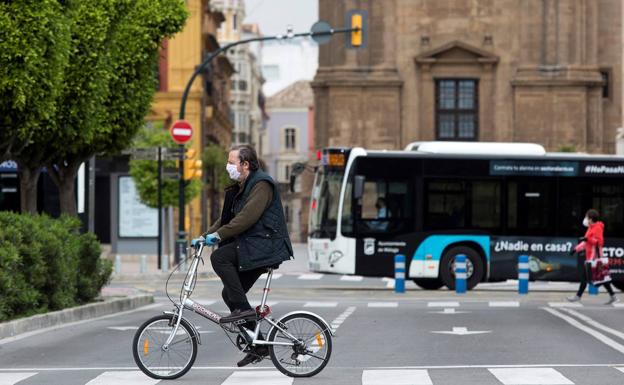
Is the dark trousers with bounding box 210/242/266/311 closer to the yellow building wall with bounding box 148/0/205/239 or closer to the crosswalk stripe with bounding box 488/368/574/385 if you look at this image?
the crosswalk stripe with bounding box 488/368/574/385

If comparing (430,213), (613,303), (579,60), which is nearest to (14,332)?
(613,303)

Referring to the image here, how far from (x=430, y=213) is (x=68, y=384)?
70.9 feet

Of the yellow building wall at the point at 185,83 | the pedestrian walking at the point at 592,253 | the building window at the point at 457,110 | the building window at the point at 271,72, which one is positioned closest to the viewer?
the pedestrian walking at the point at 592,253

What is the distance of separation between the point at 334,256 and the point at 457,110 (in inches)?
1679

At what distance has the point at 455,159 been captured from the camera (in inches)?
1347

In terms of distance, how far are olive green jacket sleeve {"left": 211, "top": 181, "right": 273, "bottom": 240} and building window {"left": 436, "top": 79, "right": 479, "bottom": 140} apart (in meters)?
63.1

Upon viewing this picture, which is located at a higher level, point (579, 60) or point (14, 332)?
point (579, 60)

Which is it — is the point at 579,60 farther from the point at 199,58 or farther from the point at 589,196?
the point at 589,196

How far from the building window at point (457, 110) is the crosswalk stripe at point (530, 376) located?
205 ft

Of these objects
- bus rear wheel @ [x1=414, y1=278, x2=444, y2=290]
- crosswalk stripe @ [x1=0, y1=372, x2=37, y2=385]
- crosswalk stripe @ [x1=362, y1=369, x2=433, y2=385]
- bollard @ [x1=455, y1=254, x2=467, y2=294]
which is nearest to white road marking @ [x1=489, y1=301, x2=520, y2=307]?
bollard @ [x1=455, y1=254, x2=467, y2=294]

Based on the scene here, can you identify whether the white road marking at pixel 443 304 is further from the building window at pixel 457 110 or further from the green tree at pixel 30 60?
the building window at pixel 457 110

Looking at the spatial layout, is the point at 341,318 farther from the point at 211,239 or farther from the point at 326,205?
the point at 326,205

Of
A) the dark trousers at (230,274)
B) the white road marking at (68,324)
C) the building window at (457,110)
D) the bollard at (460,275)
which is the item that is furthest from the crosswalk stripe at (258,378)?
the building window at (457,110)

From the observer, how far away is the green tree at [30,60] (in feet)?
72.4
